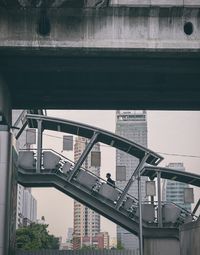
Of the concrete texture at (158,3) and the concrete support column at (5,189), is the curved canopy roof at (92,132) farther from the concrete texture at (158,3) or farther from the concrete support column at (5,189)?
the concrete texture at (158,3)

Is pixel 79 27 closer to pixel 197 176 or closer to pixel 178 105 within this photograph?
pixel 178 105

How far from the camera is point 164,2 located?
20.7 m

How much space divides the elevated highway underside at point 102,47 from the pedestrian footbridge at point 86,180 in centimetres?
902

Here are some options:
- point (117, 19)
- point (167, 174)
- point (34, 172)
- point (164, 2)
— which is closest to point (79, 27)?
point (117, 19)

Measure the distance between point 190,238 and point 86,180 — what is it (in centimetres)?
944

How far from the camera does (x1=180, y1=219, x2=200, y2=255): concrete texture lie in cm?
2484

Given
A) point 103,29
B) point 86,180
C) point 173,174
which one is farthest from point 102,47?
A: point 173,174

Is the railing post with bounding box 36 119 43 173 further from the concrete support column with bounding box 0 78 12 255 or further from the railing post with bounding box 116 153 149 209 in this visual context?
the concrete support column with bounding box 0 78 12 255

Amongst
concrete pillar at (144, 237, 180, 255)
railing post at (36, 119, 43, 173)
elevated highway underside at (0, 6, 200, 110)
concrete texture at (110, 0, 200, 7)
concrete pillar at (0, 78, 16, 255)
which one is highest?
concrete texture at (110, 0, 200, 7)

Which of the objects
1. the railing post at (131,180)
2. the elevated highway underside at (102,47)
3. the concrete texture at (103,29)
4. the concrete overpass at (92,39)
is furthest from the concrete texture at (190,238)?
the concrete texture at (103,29)

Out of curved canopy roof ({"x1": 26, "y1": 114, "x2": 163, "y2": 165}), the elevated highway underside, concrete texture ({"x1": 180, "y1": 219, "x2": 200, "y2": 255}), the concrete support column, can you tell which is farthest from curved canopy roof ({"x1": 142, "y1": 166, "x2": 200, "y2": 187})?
the concrete support column

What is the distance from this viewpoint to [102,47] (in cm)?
2088

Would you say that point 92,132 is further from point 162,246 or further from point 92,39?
point 92,39

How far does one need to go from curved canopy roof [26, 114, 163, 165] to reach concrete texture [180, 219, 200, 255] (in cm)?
820
